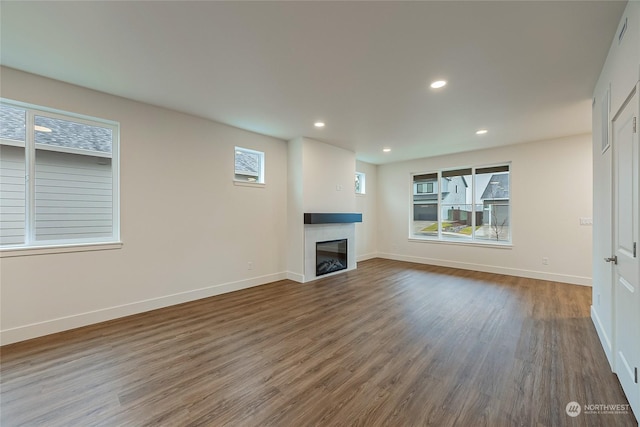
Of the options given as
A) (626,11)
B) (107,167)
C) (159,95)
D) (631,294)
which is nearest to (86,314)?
(107,167)

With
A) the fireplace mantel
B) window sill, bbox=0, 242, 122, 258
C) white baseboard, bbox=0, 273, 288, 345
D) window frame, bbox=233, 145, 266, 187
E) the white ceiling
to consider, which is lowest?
white baseboard, bbox=0, 273, 288, 345

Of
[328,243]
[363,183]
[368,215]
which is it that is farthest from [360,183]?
[328,243]

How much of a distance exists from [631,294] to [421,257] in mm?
5110

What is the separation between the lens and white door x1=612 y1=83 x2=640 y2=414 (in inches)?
65.6

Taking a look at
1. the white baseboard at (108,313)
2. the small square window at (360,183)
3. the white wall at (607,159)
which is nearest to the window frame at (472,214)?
the small square window at (360,183)

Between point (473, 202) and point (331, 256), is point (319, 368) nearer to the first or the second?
point (331, 256)

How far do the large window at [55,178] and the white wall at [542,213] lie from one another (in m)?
6.55

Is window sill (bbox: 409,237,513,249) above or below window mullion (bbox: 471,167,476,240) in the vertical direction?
below

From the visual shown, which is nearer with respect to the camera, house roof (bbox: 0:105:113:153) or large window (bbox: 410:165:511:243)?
A: house roof (bbox: 0:105:113:153)

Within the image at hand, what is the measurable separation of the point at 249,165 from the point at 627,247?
15.3 feet

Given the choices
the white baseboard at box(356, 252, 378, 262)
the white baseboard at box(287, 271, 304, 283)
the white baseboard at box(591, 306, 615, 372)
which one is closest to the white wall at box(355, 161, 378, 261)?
the white baseboard at box(356, 252, 378, 262)

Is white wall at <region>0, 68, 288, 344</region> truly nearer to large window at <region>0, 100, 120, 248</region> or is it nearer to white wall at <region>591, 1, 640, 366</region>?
large window at <region>0, 100, 120, 248</region>

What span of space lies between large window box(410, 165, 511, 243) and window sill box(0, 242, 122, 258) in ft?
21.1

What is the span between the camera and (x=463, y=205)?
6309 millimetres
